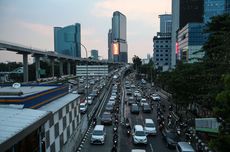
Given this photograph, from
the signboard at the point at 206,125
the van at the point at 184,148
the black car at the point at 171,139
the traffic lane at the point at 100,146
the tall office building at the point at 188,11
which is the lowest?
the traffic lane at the point at 100,146

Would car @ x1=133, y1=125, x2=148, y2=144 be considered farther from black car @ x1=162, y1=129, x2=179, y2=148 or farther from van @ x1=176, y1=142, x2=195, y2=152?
van @ x1=176, y1=142, x2=195, y2=152

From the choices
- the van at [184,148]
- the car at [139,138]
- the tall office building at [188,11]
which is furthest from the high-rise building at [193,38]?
the van at [184,148]

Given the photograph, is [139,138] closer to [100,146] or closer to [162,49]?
[100,146]

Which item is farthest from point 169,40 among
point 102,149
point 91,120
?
point 102,149

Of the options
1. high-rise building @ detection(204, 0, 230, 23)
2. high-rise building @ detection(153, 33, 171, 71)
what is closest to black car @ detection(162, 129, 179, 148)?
high-rise building @ detection(204, 0, 230, 23)

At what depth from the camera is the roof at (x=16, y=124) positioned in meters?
10.4

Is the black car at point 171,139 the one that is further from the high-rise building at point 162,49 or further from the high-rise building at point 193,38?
the high-rise building at point 162,49

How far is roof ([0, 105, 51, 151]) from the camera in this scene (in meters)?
10.4

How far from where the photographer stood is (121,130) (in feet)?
94.4

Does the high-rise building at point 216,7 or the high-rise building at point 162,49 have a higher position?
the high-rise building at point 216,7

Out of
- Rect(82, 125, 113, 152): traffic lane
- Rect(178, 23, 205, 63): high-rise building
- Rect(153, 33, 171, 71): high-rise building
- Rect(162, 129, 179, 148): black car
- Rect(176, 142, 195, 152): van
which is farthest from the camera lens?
Rect(153, 33, 171, 71): high-rise building

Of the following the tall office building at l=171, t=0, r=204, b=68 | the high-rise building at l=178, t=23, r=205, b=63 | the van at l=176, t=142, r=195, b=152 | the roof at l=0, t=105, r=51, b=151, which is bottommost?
the van at l=176, t=142, r=195, b=152

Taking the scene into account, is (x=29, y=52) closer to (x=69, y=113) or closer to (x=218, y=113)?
(x=69, y=113)

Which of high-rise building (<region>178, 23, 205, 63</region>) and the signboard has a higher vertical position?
high-rise building (<region>178, 23, 205, 63</region>)
